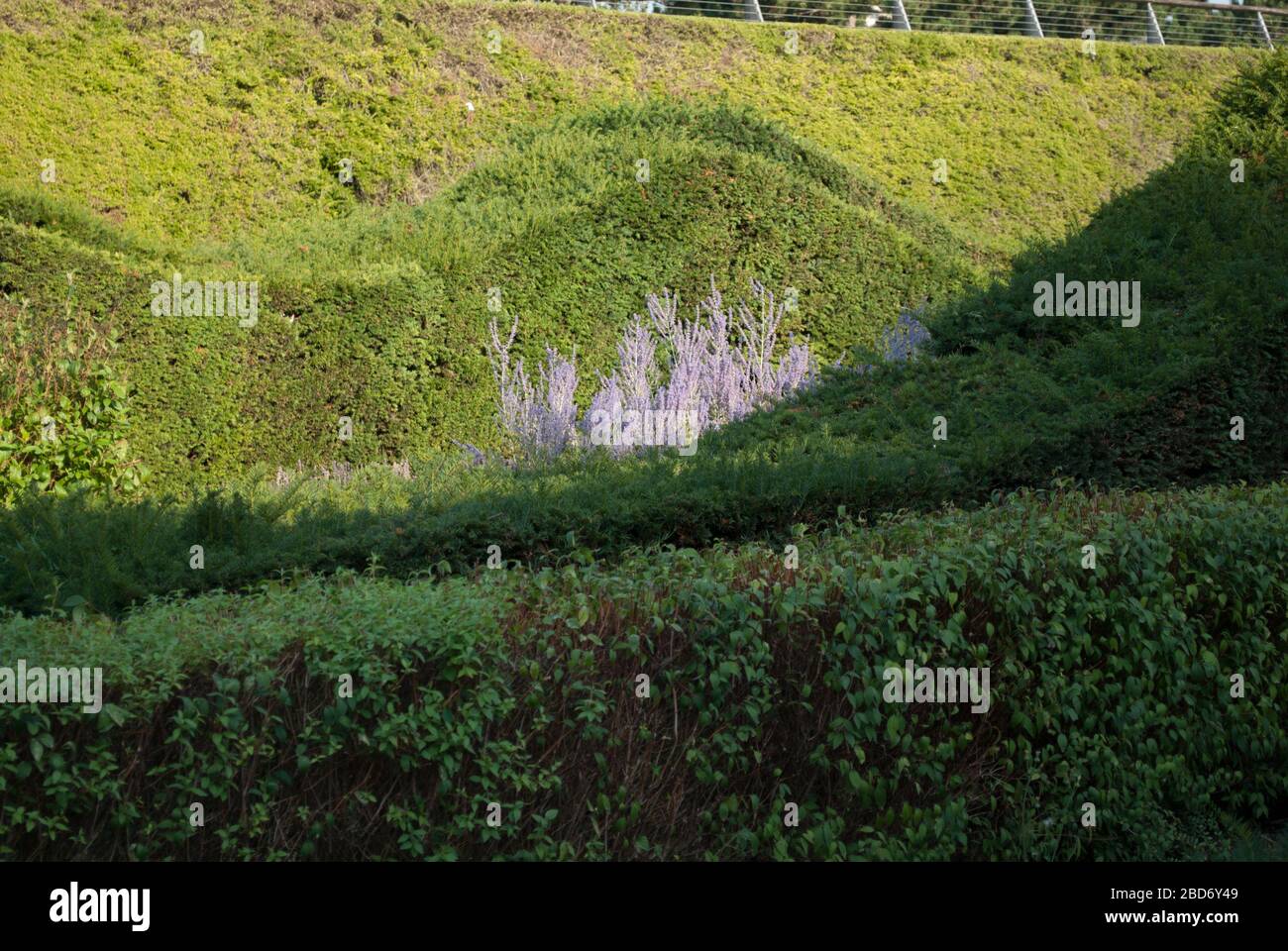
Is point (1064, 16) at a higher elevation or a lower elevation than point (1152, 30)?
higher

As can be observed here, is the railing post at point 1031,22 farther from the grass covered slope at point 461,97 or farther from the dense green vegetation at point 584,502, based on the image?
the dense green vegetation at point 584,502

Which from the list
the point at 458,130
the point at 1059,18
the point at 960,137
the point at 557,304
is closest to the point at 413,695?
the point at 557,304

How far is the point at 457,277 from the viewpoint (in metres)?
12.4

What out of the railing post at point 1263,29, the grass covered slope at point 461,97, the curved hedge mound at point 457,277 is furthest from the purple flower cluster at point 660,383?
the railing post at point 1263,29

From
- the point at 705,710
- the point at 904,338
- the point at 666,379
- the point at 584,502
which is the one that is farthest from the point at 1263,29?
the point at 705,710

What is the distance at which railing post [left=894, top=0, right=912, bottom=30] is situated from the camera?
25359 millimetres

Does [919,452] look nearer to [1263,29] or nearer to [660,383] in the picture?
[660,383]

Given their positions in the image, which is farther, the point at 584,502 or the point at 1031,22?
the point at 1031,22

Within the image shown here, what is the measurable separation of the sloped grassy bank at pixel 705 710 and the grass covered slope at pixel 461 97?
41.4 ft

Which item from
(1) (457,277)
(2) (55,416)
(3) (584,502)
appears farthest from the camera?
(1) (457,277)

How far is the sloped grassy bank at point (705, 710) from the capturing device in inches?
145

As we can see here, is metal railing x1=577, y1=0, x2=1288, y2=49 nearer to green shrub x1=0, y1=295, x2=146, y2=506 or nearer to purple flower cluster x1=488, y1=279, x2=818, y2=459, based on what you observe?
purple flower cluster x1=488, y1=279, x2=818, y2=459

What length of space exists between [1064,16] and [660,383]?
27.1 metres

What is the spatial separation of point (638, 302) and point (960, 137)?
1288 centimetres
